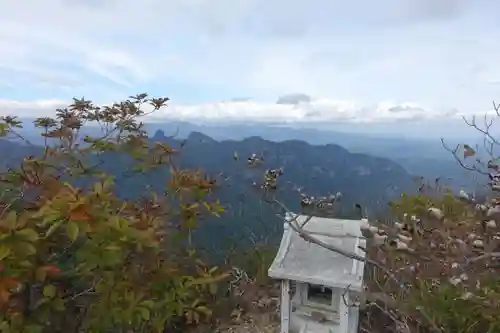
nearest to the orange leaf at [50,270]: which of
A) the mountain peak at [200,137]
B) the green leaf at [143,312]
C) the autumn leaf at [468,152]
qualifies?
the green leaf at [143,312]

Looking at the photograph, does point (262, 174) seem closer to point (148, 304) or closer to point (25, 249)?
point (148, 304)

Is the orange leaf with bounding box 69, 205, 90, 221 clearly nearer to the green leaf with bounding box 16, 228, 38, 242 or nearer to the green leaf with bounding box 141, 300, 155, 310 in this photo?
the green leaf with bounding box 16, 228, 38, 242

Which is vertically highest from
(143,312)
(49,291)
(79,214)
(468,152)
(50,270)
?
(468,152)

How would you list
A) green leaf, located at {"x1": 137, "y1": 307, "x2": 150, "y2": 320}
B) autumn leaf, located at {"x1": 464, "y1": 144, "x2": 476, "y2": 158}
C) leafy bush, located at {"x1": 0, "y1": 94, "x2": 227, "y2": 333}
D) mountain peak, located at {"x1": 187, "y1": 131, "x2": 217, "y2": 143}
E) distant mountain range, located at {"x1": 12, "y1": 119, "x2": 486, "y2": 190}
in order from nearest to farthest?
leafy bush, located at {"x1": 0, "y1": 94, "x2": 227, "y2": 333}, green leaf, located at {"x1": 137, "y1": 307, "x2": 150, "y2": 320}, autumn leaf, located at {"x1": 464, "y1": 144, "x2": 476, "y2": 158}, distant mountain range, located at {"x1": 12, "y1": 119, "x2": 486, "y2": 190}, mountain peak, located at {"x1": 187, "y1": 131, "x2": 217, "y2": 143}

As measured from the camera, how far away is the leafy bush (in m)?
1.55

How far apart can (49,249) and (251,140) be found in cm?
306

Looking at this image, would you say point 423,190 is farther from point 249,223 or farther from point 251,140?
point 251,140

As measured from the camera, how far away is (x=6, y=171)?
7.19 ft

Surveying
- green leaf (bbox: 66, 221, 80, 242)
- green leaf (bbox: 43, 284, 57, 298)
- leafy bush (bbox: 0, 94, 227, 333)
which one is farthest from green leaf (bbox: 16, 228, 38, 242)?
green leaf (bbox: 43, 284, 57, 298)

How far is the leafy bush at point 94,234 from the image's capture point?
5.08 ft

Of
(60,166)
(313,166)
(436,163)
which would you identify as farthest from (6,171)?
(436,163)

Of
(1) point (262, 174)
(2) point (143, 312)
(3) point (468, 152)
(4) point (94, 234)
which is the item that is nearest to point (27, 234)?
(4) point (94, 234)

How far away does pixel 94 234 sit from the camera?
168 cm

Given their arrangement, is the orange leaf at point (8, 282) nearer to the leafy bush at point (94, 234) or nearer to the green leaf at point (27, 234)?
the leafy bush at point (94, 234)
